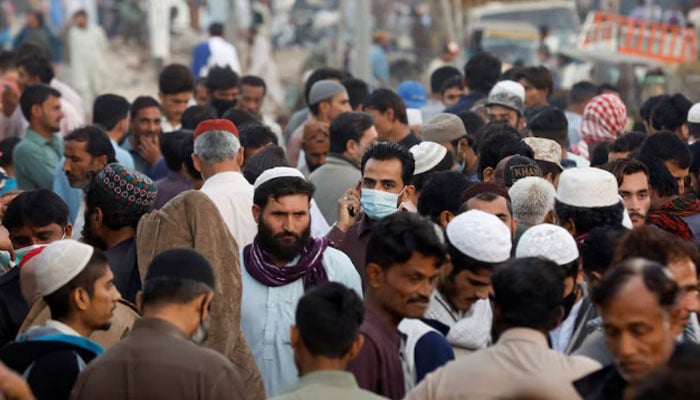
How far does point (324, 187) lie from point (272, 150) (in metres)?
0.63

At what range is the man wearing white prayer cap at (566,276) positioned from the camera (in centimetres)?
598

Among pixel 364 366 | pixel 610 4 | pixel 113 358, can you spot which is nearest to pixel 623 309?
pixel 364 366

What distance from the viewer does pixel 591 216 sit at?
272 inches

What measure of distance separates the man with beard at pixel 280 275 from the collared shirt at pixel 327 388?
5.50ft

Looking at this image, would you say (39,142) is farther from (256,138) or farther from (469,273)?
(469,273)

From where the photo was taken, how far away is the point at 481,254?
19.6 ft

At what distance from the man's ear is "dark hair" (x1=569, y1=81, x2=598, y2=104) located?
8.10 meters

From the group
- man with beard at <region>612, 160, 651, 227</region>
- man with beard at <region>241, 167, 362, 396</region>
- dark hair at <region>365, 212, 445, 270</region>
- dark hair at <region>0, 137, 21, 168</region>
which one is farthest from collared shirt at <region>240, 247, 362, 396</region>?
dark hair at <region>0, 137, 21, 168</region>

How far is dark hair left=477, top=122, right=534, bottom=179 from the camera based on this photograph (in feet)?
27.8

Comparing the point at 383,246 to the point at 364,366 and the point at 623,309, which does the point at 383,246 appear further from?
the point at 623,309

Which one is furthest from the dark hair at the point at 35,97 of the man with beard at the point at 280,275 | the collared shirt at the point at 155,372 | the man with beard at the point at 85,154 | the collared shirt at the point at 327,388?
the collared shirt at the point at 327,388

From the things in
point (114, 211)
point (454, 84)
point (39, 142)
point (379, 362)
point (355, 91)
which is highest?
point (379, 362)

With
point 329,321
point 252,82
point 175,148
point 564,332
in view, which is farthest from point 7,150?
point 329,321

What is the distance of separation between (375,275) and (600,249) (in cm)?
110
